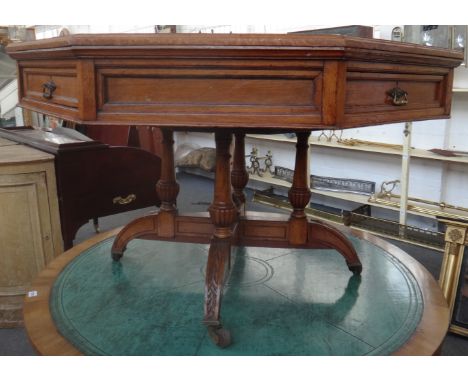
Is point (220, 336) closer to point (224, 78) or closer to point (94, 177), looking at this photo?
point (224, 78)

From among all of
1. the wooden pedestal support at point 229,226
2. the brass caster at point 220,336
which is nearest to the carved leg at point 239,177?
the wooden pedestal support at point 229,226

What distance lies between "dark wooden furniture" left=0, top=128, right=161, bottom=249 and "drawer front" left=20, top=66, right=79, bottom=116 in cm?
89

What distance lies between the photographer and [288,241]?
1.12 m

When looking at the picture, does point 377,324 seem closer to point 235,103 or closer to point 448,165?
point 235,103

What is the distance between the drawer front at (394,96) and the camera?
67cm

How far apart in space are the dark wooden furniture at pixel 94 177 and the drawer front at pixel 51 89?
89cm

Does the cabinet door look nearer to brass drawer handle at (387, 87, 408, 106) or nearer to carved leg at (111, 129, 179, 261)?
carved leg at (111, 129, 179, 261)

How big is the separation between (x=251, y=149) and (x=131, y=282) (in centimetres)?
305

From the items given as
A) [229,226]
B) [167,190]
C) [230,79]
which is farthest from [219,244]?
[230,79]

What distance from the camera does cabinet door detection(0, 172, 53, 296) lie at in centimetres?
168

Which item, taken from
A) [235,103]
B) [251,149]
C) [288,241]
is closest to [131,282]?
[288,241]

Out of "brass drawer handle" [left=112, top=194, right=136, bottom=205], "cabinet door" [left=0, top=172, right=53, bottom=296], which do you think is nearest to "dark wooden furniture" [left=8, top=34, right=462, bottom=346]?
"cabinet door" [left=0, top=172, right=53, bottom=296]

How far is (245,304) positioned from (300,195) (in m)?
0.32

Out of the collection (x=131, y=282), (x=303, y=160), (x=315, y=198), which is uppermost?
(x=303, y=160)
